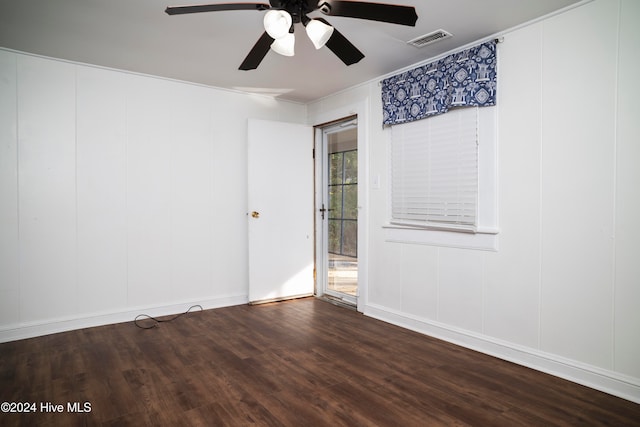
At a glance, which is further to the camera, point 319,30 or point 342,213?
point 342,213

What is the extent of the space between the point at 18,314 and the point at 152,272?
1125 millimetres

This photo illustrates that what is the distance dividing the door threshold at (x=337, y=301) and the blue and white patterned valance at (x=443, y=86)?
2066 millimetres

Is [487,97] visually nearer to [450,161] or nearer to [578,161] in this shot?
[450,161]

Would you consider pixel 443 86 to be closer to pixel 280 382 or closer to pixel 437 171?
pixel 437 171

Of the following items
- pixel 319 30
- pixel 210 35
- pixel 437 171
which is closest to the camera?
pixel 319 30

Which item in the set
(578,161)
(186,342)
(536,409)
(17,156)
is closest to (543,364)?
(536,409)

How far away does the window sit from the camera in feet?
9.93

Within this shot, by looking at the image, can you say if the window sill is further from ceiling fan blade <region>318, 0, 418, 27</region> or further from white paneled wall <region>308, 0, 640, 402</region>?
ceiling fan blade <region>318, 0, 418, 27</region>

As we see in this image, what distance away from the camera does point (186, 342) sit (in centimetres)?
324

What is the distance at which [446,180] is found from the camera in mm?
3295

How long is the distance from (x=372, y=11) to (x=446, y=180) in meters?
1.83

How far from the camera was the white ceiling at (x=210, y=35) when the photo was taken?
2.54m

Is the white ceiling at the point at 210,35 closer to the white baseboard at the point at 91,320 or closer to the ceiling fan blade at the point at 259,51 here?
the ceiling fan blade at the point at 259,51

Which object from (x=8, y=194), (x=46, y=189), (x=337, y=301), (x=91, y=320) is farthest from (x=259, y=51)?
(x=337, y=301)
